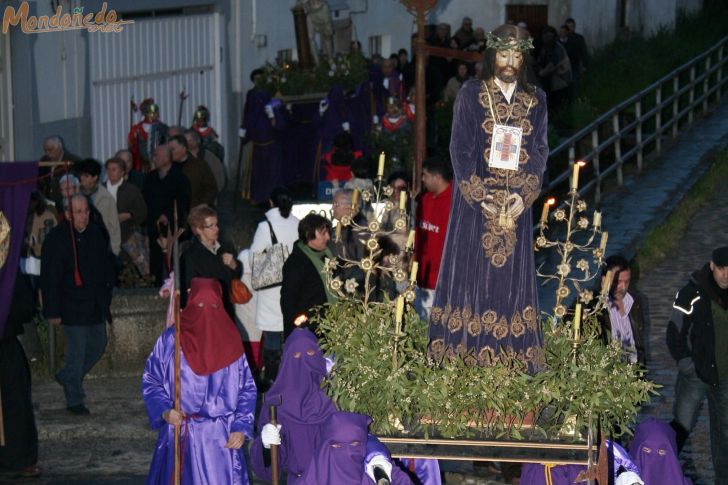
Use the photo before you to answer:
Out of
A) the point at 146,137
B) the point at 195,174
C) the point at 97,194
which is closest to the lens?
the point at 97,194

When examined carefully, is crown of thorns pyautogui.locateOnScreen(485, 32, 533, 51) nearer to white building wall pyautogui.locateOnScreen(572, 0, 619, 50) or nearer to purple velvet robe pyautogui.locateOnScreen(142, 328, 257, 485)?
purple velvet robe pyautogui.locateOnScreen(142, 328, 257, 485)

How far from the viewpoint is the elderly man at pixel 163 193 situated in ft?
51.1

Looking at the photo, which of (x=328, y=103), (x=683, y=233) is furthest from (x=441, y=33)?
(x=683, y=233)

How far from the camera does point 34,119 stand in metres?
18.5

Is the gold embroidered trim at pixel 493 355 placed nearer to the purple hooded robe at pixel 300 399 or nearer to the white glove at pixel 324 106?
the purple hooded robe at pixel 300 399

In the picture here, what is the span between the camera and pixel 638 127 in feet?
67.6

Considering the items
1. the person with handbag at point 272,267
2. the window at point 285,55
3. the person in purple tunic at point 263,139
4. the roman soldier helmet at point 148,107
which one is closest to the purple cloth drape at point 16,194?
the person with handbag at point 272,267

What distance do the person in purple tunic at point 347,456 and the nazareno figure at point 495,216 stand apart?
0.82 metres

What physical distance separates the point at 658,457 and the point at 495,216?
60.9 inches

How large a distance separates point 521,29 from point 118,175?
27.0ft

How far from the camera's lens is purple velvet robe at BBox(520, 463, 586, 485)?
8.62 m

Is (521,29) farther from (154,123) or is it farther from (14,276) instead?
(154,123)

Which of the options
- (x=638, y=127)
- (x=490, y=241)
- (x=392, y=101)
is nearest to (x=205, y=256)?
(x=490, y=241)

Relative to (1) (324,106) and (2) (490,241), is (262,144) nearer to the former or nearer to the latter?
(1) (324,106)
